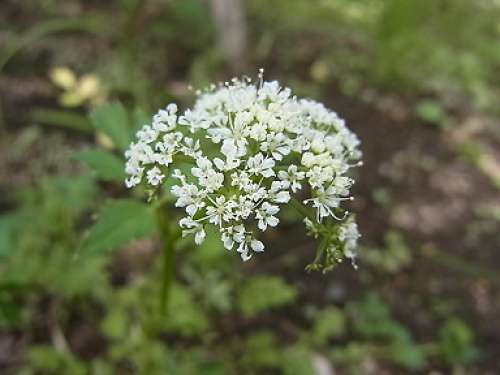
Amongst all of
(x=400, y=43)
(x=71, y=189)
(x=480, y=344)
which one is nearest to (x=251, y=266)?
(x=71, y=189)

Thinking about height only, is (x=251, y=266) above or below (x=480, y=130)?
below

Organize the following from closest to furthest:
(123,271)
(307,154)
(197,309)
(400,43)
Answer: (307,154) → (197,309) → (123,271) → (400,43)

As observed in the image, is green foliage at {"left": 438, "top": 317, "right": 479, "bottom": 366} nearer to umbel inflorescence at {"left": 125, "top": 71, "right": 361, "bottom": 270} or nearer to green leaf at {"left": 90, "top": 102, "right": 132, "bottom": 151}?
umbel inflorescence at {"left": 125, "top": 71, "right": 361, "bottom": 270}

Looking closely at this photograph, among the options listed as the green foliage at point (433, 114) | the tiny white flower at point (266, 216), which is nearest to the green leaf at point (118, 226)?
the tiny white flower at point (266, 216)

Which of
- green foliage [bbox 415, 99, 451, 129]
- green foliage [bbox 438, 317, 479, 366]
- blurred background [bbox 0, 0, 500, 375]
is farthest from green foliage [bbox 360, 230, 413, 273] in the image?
green foliage [bbox 415, 99, 451, 129]

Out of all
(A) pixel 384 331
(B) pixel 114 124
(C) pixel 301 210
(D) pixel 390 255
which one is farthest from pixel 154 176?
(D) pixel 390 255

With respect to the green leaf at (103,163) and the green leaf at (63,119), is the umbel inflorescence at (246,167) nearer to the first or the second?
the green leaf at (103,163)

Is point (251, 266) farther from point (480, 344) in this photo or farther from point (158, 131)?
point (158, 131)

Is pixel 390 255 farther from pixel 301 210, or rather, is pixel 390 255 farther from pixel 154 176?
pixel 154 176
